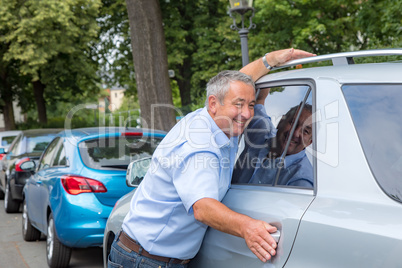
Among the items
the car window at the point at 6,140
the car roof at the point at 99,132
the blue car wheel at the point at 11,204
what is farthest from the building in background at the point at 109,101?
the car roof at the point at 99,132

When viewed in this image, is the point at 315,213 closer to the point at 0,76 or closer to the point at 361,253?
the point at 361,253

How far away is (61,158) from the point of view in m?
6.56

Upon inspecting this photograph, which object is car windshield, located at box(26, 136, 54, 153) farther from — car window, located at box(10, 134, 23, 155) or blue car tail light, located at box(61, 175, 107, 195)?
blue car tail light, located at box(61, 175, 107, 195)

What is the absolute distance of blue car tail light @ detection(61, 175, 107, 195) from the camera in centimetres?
592

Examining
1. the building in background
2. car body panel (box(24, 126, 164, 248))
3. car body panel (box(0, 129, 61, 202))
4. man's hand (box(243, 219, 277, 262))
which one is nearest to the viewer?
man's hand (box(243, 219, 277, 262))

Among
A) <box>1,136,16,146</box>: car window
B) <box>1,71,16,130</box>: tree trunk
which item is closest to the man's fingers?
<box>1,136,16,146</box>: car window

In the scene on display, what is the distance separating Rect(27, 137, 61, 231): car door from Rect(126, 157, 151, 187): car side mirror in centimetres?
283

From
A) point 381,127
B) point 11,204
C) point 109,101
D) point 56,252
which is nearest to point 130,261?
point 381,127

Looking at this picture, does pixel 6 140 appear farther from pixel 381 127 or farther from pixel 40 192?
pixel 381 127

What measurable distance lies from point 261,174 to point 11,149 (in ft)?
35.2

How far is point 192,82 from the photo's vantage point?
32.3m

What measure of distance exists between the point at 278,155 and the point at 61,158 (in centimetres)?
437

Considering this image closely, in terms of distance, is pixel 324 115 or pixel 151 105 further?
pixel 151 105

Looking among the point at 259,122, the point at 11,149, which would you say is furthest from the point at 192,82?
the point at 259,122
